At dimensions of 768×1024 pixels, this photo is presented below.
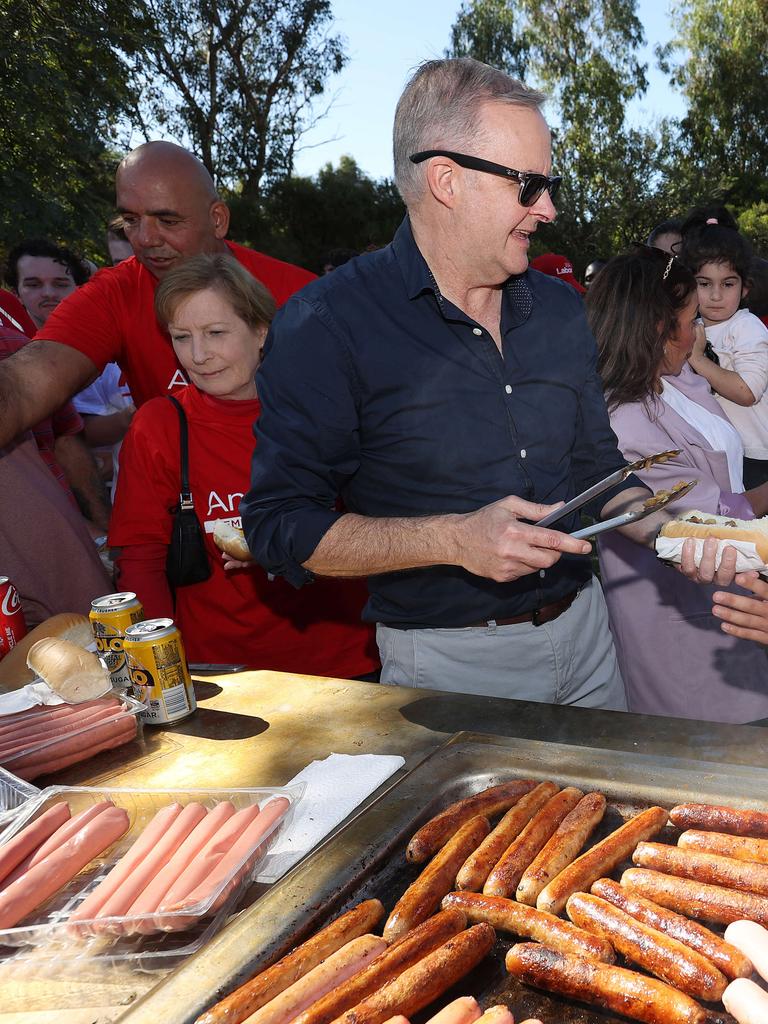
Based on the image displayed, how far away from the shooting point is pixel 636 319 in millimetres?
3621

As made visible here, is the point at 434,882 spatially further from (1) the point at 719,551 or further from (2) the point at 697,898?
(1) the point at 719,551

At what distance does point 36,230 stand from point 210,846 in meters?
12.0

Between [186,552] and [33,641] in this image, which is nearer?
[33,641]

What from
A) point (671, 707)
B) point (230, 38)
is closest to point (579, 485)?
point (671, 707)

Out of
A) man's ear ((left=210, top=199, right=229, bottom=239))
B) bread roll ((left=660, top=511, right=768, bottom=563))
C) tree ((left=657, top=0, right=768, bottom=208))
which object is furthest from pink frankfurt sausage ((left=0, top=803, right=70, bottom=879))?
tree ((left=657, top=0, right=768, bottom=208))

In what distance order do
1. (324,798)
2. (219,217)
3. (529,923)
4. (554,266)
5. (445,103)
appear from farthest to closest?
(554,266) < (219,217) < (445,103) < (324,798) < (529,923)

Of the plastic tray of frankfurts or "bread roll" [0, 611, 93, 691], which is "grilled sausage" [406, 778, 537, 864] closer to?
the plastic tray of frankfurts

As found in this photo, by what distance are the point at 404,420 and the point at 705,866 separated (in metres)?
1.40

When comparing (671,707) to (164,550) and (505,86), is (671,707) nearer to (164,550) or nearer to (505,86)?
(164,550)

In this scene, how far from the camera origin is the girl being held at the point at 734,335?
557 cm

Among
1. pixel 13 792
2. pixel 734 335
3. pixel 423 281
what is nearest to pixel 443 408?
pixel 423 281


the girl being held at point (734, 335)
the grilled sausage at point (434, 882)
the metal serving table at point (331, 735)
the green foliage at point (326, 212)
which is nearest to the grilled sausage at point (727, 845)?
the metal serving table at point (331, 735)

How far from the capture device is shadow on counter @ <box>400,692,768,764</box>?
1.96 m

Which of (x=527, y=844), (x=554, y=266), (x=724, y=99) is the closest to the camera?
(x=527, y=844)
